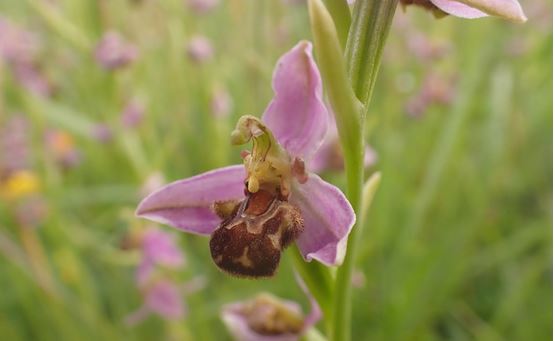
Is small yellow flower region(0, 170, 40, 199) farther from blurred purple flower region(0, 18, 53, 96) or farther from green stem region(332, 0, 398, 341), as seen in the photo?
green stem region(332, 0, 398, 341)

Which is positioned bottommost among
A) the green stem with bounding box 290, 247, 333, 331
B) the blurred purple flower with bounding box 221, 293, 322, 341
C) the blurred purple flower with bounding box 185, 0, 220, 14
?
the blurred purple flower with bounding box 221, 293, 322, 341

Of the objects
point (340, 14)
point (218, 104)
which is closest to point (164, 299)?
point (218, 104)

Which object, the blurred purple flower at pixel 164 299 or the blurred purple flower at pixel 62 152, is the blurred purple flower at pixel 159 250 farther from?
the blurred purple flower at pixel 62 152

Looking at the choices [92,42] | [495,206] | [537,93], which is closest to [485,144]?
[495,206]

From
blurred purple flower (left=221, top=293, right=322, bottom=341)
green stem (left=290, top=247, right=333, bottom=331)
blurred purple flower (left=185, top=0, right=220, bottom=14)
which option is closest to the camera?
green stem (left=290, top=247, right=333, bottom=331)

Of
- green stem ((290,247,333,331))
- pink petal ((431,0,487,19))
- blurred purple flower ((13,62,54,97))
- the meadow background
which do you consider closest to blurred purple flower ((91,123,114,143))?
the meadow background

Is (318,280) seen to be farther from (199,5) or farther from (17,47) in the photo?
(17,47)
